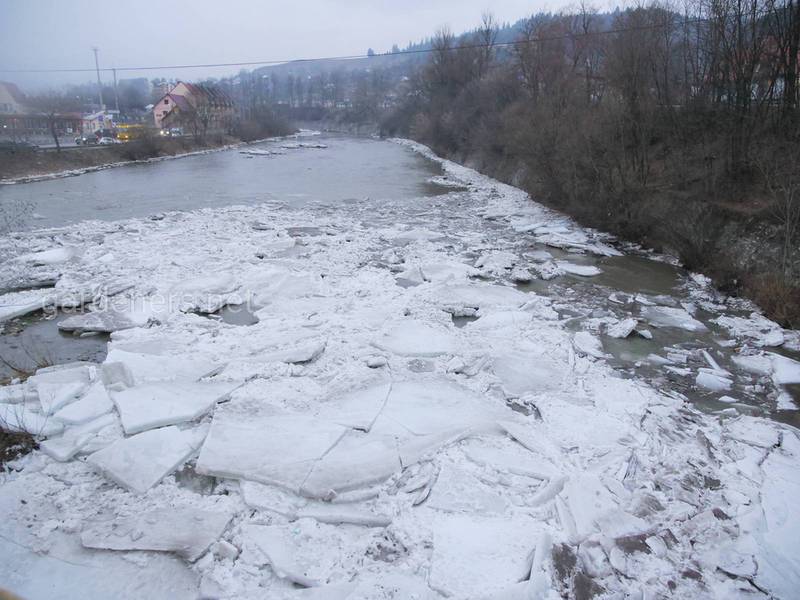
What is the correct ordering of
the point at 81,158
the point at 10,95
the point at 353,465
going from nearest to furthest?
the point at 353,465 < the point at 10,95 < the point at 81,158

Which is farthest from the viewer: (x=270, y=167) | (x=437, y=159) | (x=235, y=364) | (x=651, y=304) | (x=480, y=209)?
(x=437, y=159)

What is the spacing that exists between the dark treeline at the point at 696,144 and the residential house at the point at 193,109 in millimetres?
39309

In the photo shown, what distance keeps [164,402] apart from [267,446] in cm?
154

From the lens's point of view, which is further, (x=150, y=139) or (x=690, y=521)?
(x=150, y=139)

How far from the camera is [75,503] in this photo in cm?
428

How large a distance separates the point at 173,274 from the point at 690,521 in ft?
32.8

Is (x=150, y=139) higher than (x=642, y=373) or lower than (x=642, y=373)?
higher

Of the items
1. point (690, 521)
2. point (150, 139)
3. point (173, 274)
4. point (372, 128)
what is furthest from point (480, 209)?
point (372, 128)

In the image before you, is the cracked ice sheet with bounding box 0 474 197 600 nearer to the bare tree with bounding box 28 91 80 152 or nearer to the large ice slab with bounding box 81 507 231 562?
the large ice slab with bounding box 81 507 231 562

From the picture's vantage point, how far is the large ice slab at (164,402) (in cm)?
534

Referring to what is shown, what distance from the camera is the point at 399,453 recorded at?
496 centimetres

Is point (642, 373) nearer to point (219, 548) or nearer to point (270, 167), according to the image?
point (219, 548)

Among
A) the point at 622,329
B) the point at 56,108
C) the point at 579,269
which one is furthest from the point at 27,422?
the point at 56,108

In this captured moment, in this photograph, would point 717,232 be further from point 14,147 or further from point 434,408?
point 14,147
